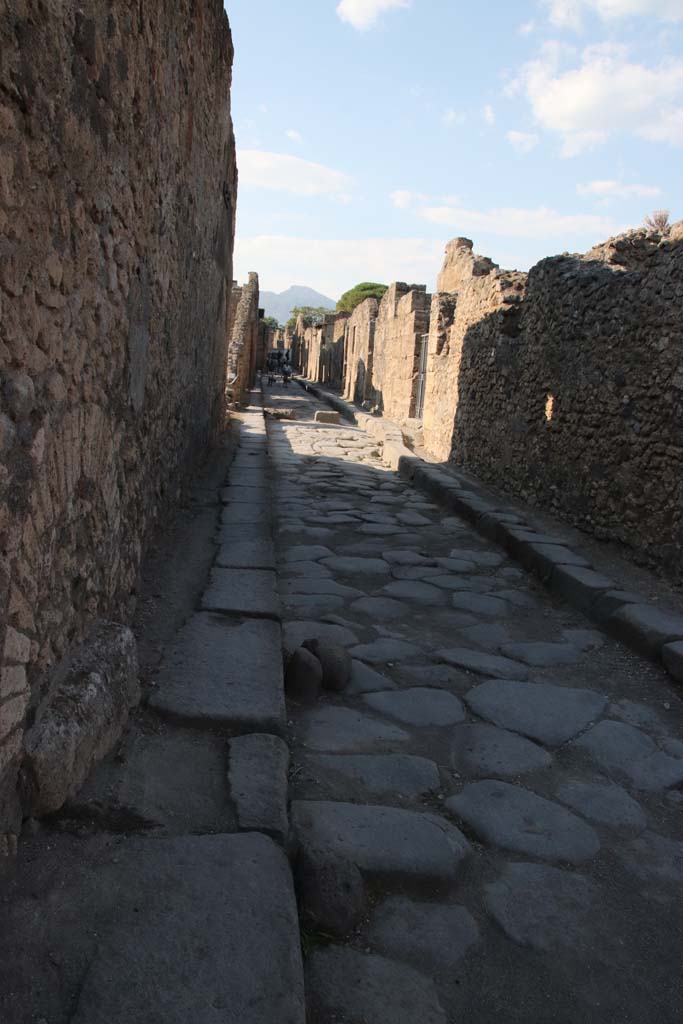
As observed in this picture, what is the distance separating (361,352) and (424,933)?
2038 centimetres

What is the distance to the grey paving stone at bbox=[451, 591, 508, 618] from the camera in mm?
3895

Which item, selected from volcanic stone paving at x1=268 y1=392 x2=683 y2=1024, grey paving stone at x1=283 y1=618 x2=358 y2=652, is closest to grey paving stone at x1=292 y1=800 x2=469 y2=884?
volcanic stone paving at x1=268 y1=392 x2=683 y2=1024

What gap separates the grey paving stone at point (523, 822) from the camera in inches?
77.9

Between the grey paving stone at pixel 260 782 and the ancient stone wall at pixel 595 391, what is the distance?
2.87 metres

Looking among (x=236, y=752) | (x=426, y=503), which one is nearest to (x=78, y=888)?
(x=236, y=752)

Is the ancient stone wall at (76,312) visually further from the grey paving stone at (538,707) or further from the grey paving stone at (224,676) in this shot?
the grey paving stone at (538,707)

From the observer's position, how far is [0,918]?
1.35 meters

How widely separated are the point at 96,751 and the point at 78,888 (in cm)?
43

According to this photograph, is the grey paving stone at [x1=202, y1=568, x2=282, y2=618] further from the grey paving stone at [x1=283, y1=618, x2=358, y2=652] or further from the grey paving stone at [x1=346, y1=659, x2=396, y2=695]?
the grey paving stone at [x1=346, y1=659, x2=396, y2=695]

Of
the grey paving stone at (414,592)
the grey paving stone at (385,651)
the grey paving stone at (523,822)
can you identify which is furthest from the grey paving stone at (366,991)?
the grey paving stone at (414,592)

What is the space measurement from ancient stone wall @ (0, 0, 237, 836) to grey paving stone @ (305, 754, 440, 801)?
80cm

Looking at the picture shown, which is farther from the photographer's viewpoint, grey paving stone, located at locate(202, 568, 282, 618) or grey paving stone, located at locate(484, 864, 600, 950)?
grey paving stone, located at locate(202, 568, 282, 618)

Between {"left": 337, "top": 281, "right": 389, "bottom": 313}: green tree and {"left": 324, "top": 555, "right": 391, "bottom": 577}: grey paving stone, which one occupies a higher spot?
{"left": 337, "top": 281, "right": 389, "bottom": 313}: green tree

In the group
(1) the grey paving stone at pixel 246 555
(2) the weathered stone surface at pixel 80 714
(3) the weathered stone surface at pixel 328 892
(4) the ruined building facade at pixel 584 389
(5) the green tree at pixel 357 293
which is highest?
(5) the green tree at pixel 357 293
